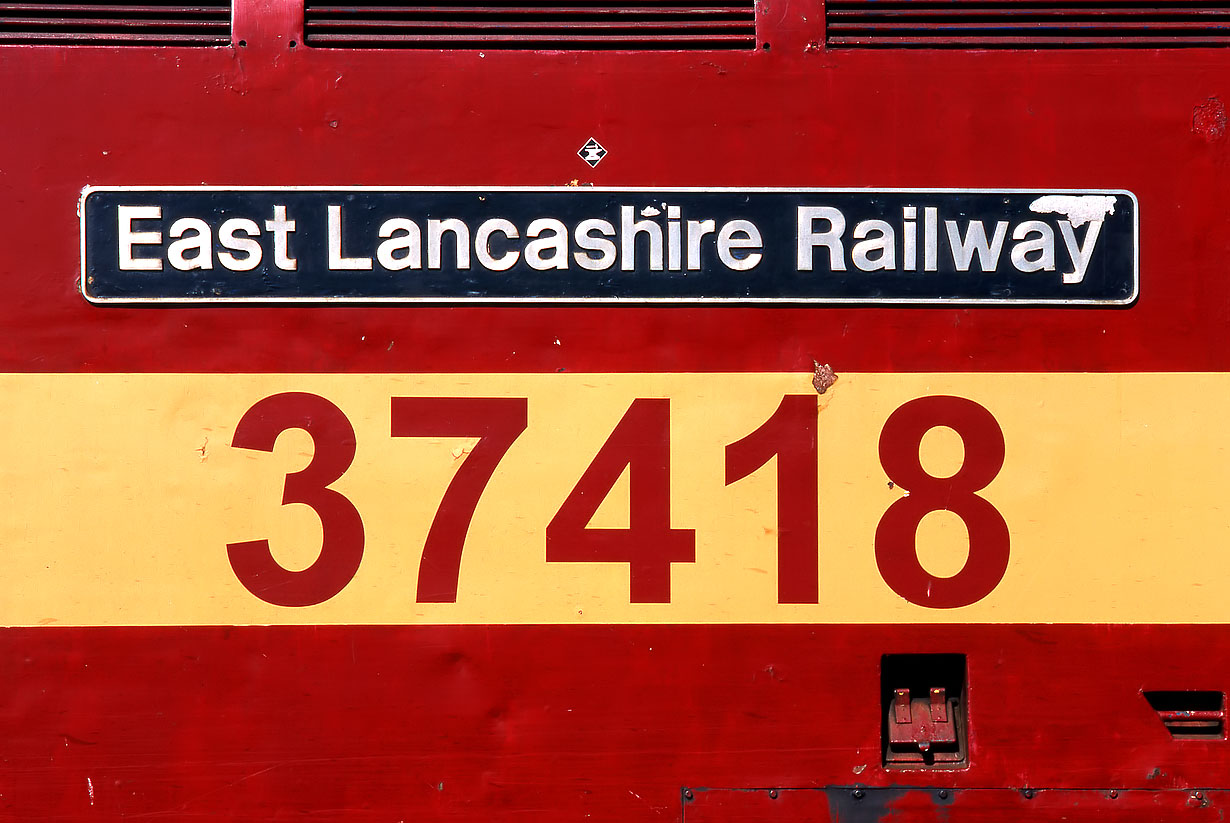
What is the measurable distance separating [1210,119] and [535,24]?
153 cm

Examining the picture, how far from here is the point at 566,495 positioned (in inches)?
79.7

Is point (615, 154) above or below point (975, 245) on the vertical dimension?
above

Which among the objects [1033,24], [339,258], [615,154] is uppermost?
[1033,24]

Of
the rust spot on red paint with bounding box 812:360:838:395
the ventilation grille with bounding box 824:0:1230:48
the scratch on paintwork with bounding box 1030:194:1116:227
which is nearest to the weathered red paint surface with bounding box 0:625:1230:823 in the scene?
the rust spot on red paint with bounding box 812:360:838:395

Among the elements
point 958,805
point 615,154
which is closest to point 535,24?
point 615,154

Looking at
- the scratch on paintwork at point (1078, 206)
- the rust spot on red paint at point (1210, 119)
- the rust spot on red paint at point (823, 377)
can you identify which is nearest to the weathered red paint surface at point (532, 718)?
the rust spot on red paint at point (823, 377)

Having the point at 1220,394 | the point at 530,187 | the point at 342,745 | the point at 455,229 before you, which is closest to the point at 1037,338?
the point at 1220,394

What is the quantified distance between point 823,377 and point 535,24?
1.03m

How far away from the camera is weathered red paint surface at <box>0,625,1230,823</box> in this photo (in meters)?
2.02

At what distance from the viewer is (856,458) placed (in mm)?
2025

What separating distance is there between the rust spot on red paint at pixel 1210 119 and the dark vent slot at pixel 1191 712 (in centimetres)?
124

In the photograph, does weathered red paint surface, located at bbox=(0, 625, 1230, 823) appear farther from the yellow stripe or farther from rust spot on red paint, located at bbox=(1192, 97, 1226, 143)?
rust spot on red paint, located at bbox=(1192, 97, 1226, 143)

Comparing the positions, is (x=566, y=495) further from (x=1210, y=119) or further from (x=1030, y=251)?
(x=1210, y=119)

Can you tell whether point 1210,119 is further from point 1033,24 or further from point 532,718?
point 532,718
